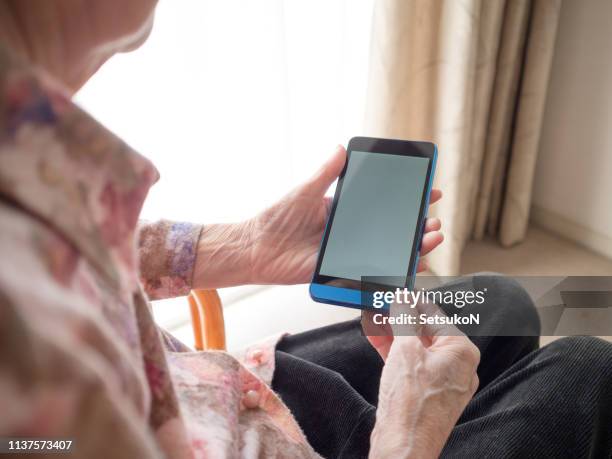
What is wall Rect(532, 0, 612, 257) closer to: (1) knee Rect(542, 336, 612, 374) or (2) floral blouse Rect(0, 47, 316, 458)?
(1) knee Rect(542, 336, 612, 374)

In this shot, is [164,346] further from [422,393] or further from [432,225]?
[432,225]

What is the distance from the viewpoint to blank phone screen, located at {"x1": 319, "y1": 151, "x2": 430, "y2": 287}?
30.9 inches

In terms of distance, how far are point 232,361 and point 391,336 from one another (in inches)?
8.8

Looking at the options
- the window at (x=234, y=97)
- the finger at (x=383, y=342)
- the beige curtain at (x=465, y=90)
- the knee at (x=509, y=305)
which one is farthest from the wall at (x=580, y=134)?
the finger at (x=383, y=342)

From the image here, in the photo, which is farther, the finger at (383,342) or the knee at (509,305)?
the knee at (509,305)

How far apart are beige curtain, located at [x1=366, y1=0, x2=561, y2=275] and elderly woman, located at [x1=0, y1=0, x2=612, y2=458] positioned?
56 cm

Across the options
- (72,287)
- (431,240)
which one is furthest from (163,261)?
(72,287)

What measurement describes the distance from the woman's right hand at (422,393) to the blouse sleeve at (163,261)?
349mm

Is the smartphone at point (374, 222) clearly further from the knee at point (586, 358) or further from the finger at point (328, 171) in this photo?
the knee at point (586, 358)

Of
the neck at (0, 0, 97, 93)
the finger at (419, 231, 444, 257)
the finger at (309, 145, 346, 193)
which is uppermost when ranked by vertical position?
the neck at (0, 0, 97, 93)

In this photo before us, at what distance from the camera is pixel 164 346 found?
1.75ft

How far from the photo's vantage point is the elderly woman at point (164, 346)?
28 centimetres

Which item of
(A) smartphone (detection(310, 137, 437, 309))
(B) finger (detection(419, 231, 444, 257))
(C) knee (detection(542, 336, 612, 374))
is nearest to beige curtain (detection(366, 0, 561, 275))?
(A) smartphone (detection(310, 137, 437, 309))

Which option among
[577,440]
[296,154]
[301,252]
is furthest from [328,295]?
[296,154]
